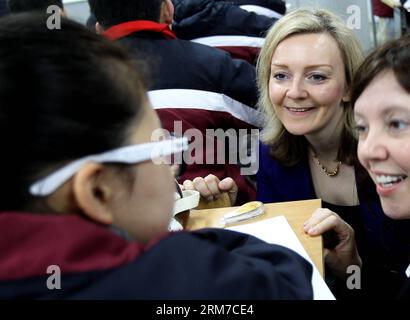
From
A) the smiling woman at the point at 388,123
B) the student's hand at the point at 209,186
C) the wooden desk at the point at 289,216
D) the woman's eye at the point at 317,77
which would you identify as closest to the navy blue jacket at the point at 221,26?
the woman's eye at the point at 317,77

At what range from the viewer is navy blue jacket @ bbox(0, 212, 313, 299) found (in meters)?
0.49

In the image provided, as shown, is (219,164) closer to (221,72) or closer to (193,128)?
(193,128)

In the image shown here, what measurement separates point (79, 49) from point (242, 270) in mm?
326

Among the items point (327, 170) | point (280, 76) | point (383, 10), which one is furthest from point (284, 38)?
point (383, 10)

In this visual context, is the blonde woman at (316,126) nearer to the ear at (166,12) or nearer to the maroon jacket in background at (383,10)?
the ear at (166,12)

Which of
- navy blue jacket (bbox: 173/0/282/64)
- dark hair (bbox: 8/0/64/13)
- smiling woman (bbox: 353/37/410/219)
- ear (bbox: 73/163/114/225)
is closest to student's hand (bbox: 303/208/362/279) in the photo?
smiling woman (bbox: 353/37/410/219)

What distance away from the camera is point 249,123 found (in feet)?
6.34

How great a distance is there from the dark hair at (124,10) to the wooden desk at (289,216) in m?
0.80

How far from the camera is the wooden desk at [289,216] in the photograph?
1.05 metres

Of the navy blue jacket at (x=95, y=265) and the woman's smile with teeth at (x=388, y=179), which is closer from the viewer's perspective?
the navy blue jacket at (x=95, y=265)

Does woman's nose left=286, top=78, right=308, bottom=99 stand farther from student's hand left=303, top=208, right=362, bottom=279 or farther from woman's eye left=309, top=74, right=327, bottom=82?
student's hand left=303, top=208, right=362, bottom=279

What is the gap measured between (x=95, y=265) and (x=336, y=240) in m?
0.85

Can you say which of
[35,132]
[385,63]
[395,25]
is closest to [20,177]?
[35,132]

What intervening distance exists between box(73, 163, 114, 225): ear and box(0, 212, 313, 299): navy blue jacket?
0.08 feet
